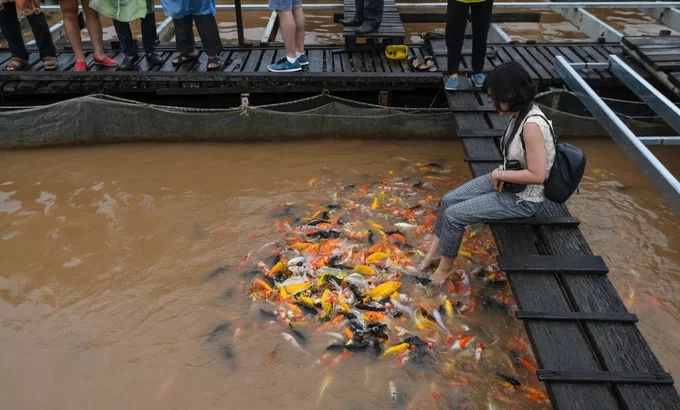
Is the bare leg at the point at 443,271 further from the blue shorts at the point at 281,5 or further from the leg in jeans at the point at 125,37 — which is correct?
the leg in jeans at the point at 125,37

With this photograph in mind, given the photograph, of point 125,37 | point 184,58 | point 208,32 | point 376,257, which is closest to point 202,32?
point 208,32

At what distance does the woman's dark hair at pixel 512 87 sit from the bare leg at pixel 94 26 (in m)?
5.92

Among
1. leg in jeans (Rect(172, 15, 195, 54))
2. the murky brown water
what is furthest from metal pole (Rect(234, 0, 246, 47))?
the murky brown water

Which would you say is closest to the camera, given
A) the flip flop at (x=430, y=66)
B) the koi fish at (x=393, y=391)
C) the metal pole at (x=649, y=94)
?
the koi fish at (x=393, y=391)

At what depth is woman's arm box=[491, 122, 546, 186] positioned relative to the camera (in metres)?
3.88

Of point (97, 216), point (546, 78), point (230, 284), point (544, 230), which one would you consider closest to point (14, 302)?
point (97, 216)

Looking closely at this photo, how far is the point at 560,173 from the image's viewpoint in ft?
13.4

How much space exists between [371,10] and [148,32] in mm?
3265

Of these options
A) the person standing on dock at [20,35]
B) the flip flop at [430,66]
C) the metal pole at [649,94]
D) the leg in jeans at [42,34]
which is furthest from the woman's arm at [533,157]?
the leg in jeans at [42,34]

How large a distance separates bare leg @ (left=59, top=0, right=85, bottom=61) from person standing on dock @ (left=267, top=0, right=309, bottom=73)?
8.77 ft

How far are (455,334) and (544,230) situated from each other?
1.22 m

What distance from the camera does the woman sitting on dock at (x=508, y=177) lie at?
3908 millimetres

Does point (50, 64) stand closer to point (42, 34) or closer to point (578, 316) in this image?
point (42, 34)

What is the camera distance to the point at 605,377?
11.2ft
